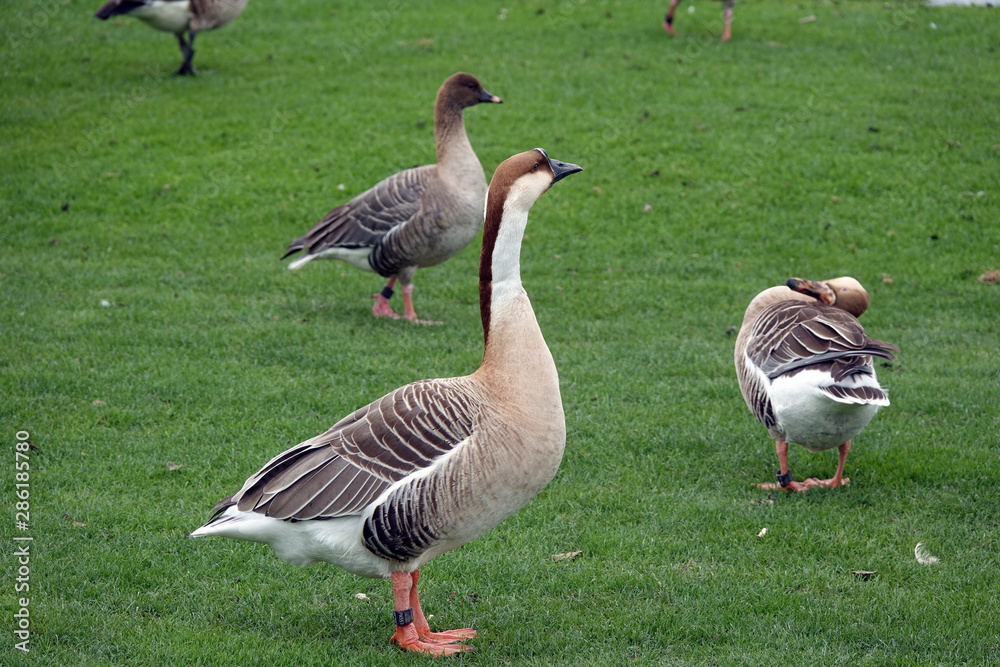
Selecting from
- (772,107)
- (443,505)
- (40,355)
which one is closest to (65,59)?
(40,355)

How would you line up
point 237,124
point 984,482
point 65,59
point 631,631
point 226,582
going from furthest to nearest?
point 65,59 < point 237,124 < point 984,482 < point 226,582 < point 631,631

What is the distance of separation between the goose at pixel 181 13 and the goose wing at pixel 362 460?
529 inches

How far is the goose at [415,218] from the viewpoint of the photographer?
30.9ft

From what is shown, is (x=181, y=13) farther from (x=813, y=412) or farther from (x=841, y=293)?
(x=813, y=412)

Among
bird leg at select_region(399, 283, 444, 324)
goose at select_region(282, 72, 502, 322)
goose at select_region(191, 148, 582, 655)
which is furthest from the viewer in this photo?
bird leg at select_region(399, 283, 444, 324)

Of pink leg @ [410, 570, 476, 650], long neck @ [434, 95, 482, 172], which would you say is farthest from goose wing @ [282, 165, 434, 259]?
pink leg @ [410, 570, 476, 650]

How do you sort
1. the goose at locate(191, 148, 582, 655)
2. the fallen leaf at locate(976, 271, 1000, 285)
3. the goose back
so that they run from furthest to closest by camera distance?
the fallen leaf at locate(976, 271, 1000, 285) < the goose back < the goose at locate(191, 148, 582, 655)

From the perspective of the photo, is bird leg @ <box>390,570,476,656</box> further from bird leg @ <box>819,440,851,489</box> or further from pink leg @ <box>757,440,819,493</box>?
bird leg @ <box>819,440,851,489</box>

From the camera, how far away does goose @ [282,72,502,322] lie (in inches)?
371

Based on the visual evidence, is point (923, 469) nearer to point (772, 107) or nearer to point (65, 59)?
point (772, 107)

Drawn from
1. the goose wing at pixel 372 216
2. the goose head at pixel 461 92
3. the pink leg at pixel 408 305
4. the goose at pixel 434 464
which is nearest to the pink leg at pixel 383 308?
the pink leg at pixel 408 305

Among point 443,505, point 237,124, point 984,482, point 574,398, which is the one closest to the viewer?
point 443,505

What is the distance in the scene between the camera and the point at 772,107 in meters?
14.4

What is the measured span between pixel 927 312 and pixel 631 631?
6551 mm
